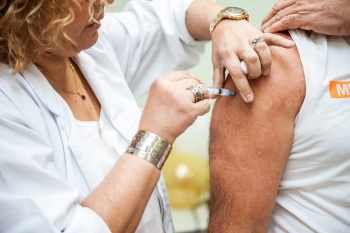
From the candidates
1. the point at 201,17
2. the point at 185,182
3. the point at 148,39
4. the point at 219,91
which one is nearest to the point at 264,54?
the point at 219,91

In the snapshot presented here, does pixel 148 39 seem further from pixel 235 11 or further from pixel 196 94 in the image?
pixel 196 94

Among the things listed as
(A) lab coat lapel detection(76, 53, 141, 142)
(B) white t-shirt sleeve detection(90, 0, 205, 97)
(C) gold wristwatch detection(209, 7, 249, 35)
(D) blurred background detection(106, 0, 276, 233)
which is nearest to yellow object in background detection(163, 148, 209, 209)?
(D) blurred background detection(106, 0, 276, 233)

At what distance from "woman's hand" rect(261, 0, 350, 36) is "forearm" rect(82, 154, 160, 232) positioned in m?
0.54

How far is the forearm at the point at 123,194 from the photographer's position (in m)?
1.04

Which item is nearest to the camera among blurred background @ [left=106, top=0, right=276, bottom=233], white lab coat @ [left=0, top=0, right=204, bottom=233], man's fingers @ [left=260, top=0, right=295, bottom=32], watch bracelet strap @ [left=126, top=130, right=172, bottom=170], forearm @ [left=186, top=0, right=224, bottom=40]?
white lab coat @ [left=0, top=0, right=204, bottom=233]

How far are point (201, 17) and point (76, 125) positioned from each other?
652mm

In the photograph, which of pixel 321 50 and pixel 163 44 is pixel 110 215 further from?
pixel 163 44

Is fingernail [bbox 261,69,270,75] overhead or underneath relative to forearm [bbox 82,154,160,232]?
overhead

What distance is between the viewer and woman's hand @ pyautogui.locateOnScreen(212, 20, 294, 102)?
111cm

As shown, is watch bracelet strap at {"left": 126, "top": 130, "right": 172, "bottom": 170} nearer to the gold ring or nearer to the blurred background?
the gold ring

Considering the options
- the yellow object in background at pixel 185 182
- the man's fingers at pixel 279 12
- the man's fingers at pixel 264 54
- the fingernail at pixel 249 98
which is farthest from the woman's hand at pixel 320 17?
the yellow object in background at pixel 185 182

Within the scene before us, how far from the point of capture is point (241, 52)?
45.5 inches

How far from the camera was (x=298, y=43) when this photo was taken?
116 cm

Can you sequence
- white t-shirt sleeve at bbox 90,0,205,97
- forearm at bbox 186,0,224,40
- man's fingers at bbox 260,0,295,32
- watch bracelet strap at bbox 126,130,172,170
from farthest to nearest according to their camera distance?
white t-shirt sleeve at bbox 90,0,205,97 < forearm at bbox 186,0,224,40 < man's fingers at bbox 260,0,295,32 < watch bracelet strap at bbox 126,130,172,170
